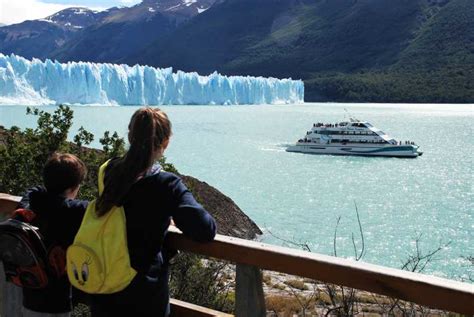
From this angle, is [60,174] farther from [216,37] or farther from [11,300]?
[216,37]

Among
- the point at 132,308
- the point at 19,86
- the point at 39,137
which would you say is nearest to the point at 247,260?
the point at 132,308

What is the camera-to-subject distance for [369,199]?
21953 mm

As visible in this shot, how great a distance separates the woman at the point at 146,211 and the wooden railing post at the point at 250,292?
0.16 metres

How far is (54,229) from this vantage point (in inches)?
85.4

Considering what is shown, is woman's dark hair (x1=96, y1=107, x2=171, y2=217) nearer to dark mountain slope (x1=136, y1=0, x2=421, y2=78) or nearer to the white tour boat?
the white tour boat

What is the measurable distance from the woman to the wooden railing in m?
0.09

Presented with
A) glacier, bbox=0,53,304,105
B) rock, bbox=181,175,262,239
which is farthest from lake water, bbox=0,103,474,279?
glacier, bbox=0,53,304,105

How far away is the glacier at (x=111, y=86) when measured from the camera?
182 ft

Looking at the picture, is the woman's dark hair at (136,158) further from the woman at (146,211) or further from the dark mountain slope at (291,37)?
the dark mountain slope at (291,37)

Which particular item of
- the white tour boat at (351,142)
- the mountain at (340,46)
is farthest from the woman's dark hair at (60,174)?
the mountain at (340,46)

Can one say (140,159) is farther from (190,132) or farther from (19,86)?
(19,86)

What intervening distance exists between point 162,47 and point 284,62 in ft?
151

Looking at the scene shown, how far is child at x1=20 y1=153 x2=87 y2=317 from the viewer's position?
217 centimetres

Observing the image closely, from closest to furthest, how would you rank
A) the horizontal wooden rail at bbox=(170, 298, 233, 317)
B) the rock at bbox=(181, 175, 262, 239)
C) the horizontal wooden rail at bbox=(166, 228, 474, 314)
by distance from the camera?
the horizontal wooden rail at bbox=(166, 228, 474, 314) < the horizontal wooden rail at bbox=(170, 298, 233, 317) < the rock at bbox=(181, 175, 262, 239)
